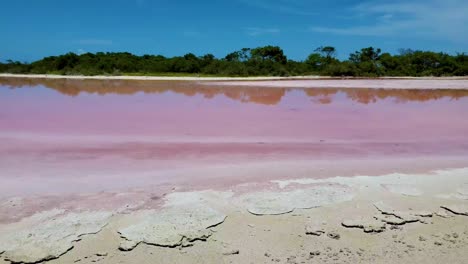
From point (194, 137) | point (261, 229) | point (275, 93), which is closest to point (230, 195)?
A: point (261, 229)

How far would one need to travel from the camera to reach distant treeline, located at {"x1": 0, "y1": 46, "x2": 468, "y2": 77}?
38.1m

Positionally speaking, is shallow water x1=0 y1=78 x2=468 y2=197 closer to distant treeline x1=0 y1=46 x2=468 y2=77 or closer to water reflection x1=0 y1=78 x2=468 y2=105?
water reflection x1=0 y1=78 x2=468 y2=105

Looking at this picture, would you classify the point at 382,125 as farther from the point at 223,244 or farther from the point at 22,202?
the point at 22,202

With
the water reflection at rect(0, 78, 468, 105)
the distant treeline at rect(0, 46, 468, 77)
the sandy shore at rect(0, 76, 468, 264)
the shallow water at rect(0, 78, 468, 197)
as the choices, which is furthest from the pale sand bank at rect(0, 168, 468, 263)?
the distant treeline at rect(0, 46, 468, 77)

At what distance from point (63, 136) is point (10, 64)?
40.9 meters

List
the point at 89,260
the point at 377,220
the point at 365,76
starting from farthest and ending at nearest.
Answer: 1. the point at 365,76
2. the point at 377,220
3. the point at 89,260

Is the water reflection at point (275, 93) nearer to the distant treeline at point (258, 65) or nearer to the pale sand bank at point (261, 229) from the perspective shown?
the pale sand bank at point (261, 229)

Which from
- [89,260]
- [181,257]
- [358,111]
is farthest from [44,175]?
[358,111]

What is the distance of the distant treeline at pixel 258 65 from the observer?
38.1 metres

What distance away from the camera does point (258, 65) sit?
132 ft

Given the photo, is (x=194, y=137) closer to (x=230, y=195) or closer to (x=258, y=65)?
(x=230, y=195)

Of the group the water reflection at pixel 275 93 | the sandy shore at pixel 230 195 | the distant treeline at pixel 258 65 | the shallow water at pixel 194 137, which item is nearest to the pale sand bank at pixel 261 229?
the sandy shore at pixel 230 195

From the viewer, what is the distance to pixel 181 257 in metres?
2.72

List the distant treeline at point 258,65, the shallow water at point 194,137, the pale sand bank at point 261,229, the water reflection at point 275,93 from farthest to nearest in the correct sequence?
the distant treeline at point 258,65
the water reflection at point 275,93
the shallow water at point 194,137
the pale sand bank at point 261,229
